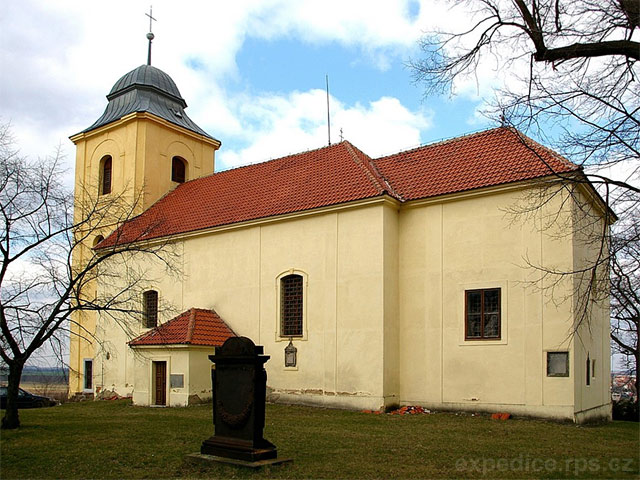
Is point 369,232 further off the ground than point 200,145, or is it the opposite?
point 200,145

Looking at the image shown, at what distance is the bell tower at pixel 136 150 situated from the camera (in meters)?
30.2

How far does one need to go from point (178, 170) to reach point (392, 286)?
16.4 metres

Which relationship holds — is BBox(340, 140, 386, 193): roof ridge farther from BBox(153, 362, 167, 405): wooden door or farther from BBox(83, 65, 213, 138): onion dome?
BBox(83, 65, 213, 138): onion dome

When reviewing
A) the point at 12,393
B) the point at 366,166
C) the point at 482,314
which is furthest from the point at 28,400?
the point at 482,314

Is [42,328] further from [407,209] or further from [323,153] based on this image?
[323,153]

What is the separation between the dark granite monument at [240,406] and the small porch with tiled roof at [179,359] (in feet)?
36.2

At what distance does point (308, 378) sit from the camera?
67.8 feet

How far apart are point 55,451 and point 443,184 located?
43.8ft

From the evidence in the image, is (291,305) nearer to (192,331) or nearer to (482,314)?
(192,331)

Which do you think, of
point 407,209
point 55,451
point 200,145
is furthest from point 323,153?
point 55,451

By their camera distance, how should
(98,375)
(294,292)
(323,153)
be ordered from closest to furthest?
(294,292) → (323,153) → (98,375)

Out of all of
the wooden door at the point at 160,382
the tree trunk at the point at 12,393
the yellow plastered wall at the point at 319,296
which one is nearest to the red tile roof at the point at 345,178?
the yellow plastered wall at the point at 319,296

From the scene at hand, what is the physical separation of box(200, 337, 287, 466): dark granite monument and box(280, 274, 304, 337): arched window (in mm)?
10775

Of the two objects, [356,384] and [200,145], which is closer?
[356,384]
